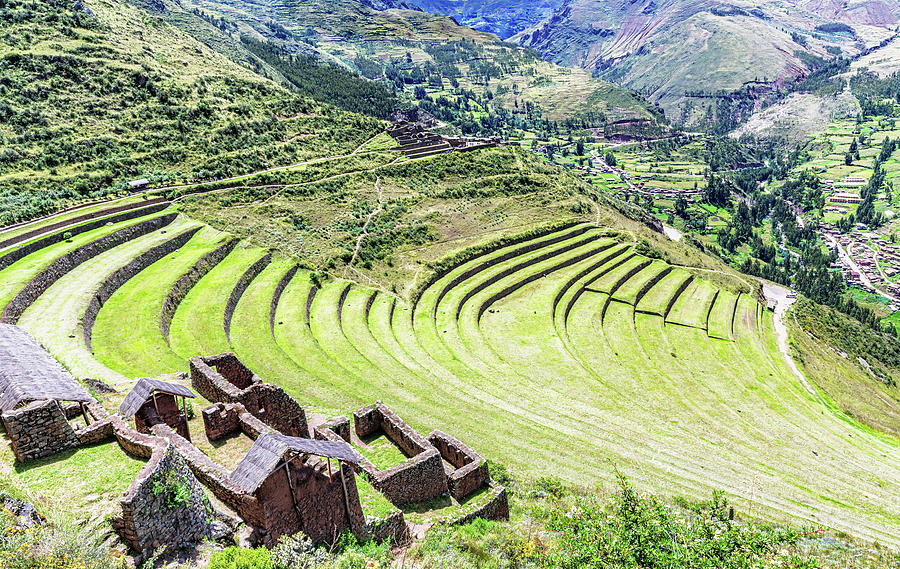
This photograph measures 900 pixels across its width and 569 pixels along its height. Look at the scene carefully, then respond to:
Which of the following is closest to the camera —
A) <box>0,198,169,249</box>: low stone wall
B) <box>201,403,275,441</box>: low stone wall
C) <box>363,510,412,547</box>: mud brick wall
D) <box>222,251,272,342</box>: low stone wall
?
<box>363,510,412,547</box>: mud brick wall

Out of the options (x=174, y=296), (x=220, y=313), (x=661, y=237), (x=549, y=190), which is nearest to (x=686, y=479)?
(x=220, y=313)

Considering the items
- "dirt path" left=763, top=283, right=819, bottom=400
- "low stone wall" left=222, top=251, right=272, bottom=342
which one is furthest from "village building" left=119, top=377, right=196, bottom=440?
"dirt path" left=763, top=283, right=819, bottom=400

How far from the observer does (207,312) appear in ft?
107

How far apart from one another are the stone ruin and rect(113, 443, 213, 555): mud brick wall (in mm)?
20

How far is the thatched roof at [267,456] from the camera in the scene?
38.4 ft

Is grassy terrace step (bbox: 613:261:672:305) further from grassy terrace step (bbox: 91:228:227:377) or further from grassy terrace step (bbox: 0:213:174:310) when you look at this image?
grassy terrace step (bbox: 0:213:174:310)

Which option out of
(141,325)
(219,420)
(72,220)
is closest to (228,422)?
(219,420)

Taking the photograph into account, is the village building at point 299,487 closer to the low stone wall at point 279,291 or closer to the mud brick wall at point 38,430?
the mud brick wall at point 38,430

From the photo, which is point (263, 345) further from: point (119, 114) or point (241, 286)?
point (119, 114)

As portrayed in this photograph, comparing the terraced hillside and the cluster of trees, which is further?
the cluster of trees

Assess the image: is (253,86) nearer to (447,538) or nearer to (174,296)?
(174,296)

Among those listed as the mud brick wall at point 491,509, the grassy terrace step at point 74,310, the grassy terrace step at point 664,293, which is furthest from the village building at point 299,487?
the grassy terrace step at point 664,293

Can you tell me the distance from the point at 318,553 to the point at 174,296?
2741 centimetres

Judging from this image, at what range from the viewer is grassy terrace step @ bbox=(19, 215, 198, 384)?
23.0 m
